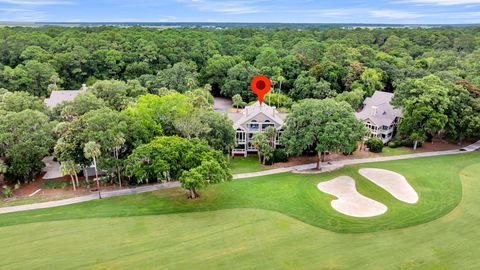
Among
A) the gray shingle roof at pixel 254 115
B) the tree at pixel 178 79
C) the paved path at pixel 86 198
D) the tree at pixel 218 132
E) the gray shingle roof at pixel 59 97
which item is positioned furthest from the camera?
the tree at pixel 178 79

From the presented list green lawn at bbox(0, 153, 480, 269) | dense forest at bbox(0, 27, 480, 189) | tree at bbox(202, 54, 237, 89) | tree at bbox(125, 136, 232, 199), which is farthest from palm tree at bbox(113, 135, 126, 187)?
tree at bbox(202, 54, 237, 89)

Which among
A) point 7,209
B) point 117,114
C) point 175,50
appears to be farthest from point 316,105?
point 175,50

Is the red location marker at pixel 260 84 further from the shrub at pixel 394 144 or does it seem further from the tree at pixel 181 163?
the tree at pixel 181 163

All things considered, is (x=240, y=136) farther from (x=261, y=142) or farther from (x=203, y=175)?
(x=203, y=175)

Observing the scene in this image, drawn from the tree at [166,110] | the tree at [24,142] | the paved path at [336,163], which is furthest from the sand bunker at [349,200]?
the tree at [24,142]

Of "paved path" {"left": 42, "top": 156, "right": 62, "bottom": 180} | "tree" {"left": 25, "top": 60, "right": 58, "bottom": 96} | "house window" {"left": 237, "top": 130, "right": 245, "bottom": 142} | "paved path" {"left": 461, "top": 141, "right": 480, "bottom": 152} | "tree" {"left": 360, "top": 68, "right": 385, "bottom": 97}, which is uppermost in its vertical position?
"tree" {"left": 25, "top": 60, "right": 58, "bottom": 96}

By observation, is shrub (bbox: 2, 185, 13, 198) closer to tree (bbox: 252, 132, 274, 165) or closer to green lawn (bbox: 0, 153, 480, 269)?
green lawn (bbox: 0, 153, 480, 269)

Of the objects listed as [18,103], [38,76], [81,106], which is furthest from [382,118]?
[38,76]
